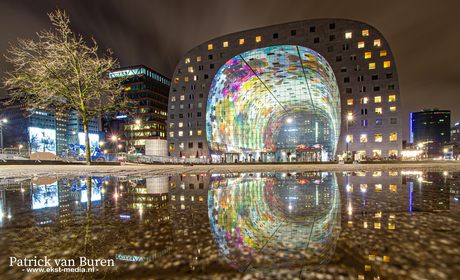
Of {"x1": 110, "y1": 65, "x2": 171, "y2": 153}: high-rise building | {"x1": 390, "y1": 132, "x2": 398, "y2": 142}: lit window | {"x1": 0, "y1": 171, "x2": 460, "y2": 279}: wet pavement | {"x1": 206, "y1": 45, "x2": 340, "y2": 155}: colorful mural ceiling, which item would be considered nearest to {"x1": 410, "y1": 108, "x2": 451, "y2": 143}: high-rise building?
{"x1": 206, "y1": 45, "x2": 340, "y2": 155}: colorful mural ceiling

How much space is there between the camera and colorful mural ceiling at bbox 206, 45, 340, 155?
1907 inches

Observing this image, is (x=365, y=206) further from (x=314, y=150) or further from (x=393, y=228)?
(x=314, y=150)

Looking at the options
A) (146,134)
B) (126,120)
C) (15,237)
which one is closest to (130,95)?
(126,120)

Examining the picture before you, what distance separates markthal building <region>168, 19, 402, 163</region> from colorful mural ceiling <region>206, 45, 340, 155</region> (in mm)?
240

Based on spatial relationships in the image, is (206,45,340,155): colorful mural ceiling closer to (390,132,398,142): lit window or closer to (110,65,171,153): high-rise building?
(390,132,398,142): lit window

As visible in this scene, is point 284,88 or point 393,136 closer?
point 393,136

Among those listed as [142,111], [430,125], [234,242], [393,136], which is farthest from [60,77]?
[430,125]

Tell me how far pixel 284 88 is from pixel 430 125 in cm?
21262

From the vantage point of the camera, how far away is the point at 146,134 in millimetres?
88000

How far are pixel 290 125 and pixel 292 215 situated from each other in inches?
3686

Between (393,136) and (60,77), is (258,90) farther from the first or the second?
(60,77)

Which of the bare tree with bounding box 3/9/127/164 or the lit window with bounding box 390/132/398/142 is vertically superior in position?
the bare tree with bounding box 3/9/127/164

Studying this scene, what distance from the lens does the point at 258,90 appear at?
58781 mm

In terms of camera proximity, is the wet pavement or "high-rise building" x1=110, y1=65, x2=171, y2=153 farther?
"high-rise building" x1=110, y1=65, x2=171, y2=153
